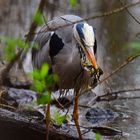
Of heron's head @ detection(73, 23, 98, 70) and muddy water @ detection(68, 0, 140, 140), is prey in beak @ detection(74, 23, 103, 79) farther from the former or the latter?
muddy water @ detection(68, 0, 140, 140)

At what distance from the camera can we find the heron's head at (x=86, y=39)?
11.9 ft

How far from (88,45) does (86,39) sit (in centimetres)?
5

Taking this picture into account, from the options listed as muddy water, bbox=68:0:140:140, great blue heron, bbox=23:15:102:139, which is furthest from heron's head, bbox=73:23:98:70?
muddy water, bbox=68:0:140:140

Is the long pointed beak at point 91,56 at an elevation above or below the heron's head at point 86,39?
below

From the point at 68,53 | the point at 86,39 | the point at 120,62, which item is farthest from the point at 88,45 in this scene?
the point at 120,62

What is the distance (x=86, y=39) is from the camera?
372cm

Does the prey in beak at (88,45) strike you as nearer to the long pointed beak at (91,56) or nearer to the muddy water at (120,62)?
the long pointed beak at (91,56)

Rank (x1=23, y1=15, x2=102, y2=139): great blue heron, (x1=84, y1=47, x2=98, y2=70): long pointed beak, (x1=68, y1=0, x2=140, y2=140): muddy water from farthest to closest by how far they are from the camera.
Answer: (x1=68, y1=0, x2=140, y2=140): muddy water < (x1=23, y1=15, x2=102, y2=139): great blue heron < (x1=84, y1=47, x2=98, y2=70): long pointed beak

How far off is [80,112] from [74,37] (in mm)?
1351

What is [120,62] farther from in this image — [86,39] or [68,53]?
[86,39]

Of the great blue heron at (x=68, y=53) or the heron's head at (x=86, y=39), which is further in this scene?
the great blue heron at (x=68, y=53)

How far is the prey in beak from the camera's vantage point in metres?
3.63

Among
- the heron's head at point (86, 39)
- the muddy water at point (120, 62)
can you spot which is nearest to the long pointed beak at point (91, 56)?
the heron's head at point (86, 39)

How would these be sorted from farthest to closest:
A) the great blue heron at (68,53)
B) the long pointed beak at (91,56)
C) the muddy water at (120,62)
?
the muddy water at (120,62) < the great blue heron at (68,53) < the long pointed beak at (91,56)
